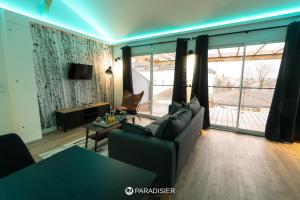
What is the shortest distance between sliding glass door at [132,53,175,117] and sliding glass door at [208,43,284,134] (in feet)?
4.33

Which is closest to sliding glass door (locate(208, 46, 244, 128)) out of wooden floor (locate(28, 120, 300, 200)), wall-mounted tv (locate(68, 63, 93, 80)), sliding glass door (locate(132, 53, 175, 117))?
wooden floor (locate(28, 120, 300, 200))

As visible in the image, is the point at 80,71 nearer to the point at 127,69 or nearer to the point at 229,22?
the point at 127,69

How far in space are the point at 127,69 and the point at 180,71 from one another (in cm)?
194

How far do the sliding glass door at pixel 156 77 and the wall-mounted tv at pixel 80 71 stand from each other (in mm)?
1589

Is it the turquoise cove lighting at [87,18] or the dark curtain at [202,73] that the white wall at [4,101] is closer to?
the turquoise cove lighting at [87,18]

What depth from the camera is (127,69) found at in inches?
207

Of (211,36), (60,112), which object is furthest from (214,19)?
(60,112)

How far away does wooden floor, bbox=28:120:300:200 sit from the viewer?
1.87 m

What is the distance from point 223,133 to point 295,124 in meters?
1.43

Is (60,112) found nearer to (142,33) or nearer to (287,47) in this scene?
(142,33)

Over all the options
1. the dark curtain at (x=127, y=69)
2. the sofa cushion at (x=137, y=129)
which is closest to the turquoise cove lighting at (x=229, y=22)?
the dark curtain at (x=127, y=69)

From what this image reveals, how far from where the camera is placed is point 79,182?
0.89 m

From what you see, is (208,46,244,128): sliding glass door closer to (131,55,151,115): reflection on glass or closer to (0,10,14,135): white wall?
(131,55,151,115): reflection on glass

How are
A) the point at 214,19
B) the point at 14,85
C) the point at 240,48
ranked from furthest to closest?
the point at 240,48, the point at 214,19, the point at 14,85
